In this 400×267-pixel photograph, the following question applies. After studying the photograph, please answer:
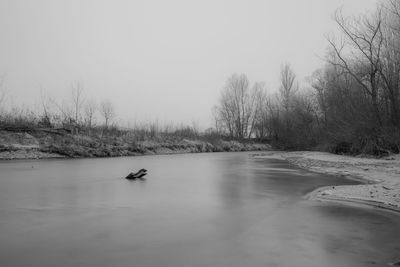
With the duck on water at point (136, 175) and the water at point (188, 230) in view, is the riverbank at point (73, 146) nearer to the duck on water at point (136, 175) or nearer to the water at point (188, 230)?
the duck on water at point (136, 175)

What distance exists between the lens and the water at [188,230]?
152 inches

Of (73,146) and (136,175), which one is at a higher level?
(73,146)

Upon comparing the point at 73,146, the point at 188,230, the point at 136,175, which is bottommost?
the point at 188,230

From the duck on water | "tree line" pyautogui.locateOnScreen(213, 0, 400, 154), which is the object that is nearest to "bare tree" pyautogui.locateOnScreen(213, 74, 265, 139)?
"tree line" pyautogui.locateOnScreen(213, 0, 400, 154)

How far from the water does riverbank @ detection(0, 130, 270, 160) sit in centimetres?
1883

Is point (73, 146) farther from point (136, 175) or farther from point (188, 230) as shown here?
point (188, 230)

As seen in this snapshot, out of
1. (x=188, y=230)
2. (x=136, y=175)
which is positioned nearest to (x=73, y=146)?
(x=136, y=175)

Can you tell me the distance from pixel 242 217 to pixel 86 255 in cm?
306

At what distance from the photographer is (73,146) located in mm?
28188

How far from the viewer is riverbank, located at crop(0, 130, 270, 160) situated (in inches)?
1001

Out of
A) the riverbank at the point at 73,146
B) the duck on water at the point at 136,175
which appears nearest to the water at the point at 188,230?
the duck on water at the point at 136,175

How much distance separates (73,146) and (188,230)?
2539 centimetres

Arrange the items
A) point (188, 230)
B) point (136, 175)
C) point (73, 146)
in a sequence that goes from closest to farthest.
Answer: point (188, 230) → point (136, 175) → point (73, 146)

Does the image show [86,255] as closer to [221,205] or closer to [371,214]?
[221,205]
